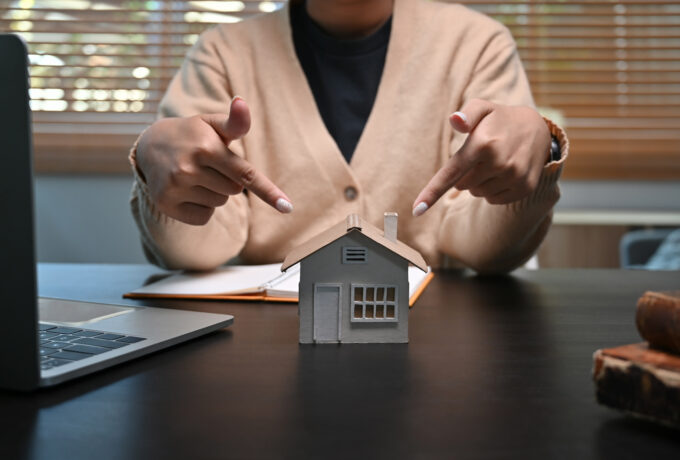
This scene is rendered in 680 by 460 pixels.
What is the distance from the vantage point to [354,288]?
528 mm

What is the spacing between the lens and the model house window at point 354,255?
53cm

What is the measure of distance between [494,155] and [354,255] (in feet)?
0.77

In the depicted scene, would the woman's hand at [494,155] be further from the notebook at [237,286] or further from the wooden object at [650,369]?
the wooden object at [650,369]

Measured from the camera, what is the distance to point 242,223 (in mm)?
1140

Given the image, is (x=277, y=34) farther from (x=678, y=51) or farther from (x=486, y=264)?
(x=678, y=51)

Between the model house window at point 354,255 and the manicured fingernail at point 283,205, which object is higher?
the manicured fingernail at point 283,205

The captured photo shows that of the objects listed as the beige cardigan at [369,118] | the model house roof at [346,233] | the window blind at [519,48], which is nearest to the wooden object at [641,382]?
the model house roof at [346,233]

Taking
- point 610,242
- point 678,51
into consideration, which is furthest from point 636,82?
point 610,242

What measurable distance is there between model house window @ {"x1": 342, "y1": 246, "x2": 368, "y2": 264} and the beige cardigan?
1.88 ft

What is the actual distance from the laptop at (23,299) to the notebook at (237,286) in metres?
0.23

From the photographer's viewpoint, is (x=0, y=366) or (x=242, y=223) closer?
(x=0, y=366)

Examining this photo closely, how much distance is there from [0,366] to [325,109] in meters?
0.93

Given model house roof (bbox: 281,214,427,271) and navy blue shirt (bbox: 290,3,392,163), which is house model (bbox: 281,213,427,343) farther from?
navy blue shirt (bbox: 290,3,392,163)

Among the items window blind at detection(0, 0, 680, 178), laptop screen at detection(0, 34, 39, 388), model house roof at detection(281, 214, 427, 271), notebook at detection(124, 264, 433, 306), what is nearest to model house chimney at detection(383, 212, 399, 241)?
model house roof at detection(281, 214, 427, 271)
